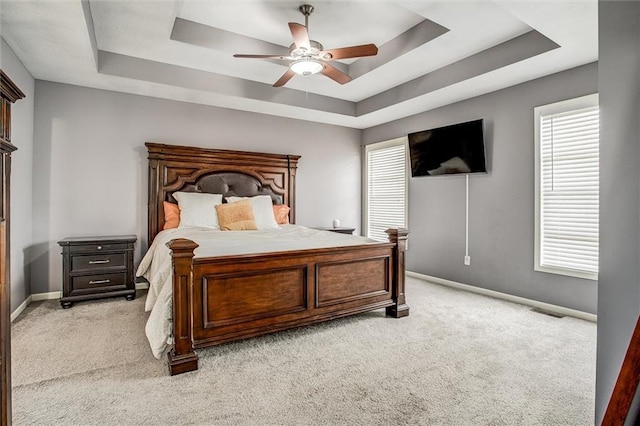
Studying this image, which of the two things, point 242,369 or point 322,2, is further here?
point 322,2

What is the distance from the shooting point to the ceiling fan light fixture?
3133 millimetres

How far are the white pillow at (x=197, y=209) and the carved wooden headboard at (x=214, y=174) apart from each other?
8.4 inches

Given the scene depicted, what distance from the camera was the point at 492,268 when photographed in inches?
166

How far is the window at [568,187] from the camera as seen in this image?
3.36 m

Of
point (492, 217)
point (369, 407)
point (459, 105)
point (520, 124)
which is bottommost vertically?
point (369, 407)

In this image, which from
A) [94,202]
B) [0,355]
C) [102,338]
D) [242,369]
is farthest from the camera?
[94,202]

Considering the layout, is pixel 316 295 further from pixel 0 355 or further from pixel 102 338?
pixel 0 355

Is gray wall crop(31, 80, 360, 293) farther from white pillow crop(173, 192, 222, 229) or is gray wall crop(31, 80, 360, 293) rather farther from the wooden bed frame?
the wooden bed frame

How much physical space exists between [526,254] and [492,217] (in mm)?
569

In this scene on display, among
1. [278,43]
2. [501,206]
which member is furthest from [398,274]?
[278,43]

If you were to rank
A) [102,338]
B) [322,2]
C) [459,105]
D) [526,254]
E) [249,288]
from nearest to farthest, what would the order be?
[249,288]
[102,338]
[322,2]
[526,254]
[459,105]

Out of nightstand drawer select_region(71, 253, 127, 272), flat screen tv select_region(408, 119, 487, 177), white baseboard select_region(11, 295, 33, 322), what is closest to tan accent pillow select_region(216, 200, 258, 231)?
nightstand drawer select_region(71, 253, 127, 272)

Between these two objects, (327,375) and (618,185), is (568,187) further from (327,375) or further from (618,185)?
(327,375)

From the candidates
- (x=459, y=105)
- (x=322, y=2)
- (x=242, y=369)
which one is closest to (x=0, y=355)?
(x=242, y=369)
